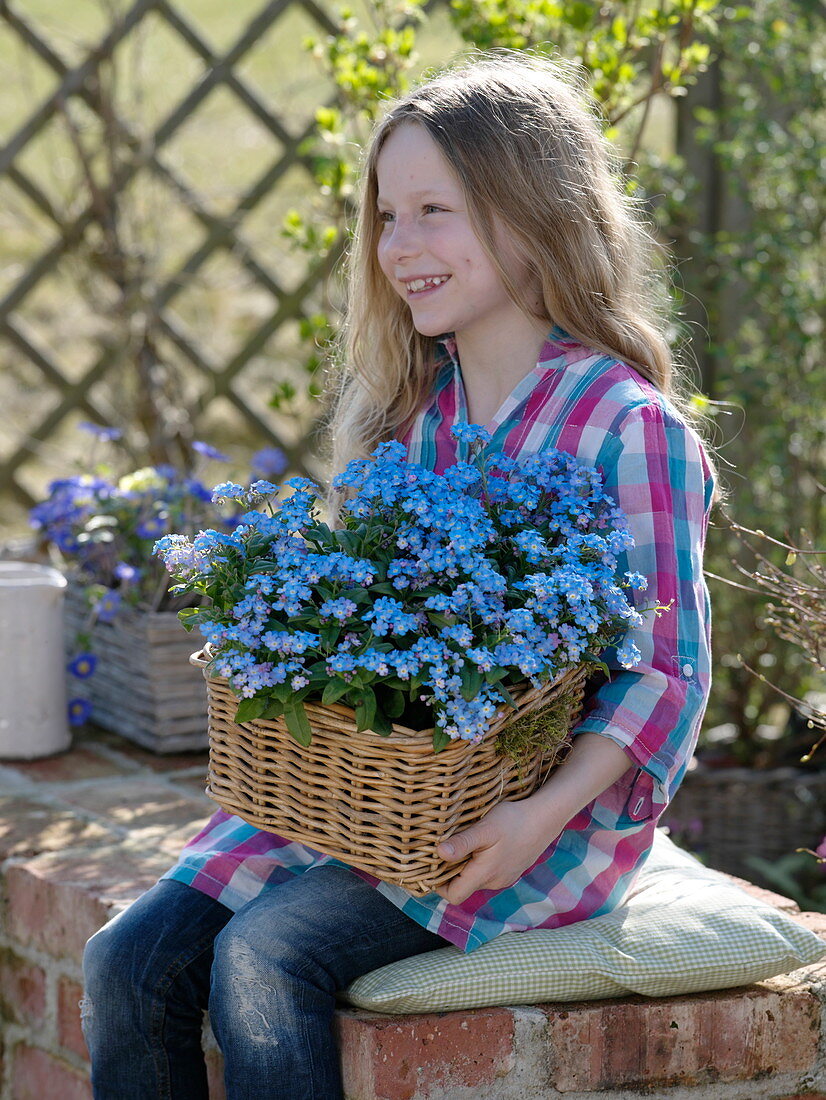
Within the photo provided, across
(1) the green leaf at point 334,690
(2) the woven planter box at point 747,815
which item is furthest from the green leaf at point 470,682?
(2) the woven planter box at point 747,815

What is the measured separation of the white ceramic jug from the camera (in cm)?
228

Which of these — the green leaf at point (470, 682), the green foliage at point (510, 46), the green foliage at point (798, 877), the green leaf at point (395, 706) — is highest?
the green foliage at point (510, 46)

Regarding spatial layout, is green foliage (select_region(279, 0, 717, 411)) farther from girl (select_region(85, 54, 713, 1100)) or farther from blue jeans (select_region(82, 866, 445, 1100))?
blue jeans (select_region(82, 866, 445, 1100))

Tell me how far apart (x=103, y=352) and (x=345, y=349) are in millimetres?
1946

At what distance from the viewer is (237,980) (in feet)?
4.27

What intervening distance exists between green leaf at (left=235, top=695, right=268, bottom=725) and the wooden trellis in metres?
2.29

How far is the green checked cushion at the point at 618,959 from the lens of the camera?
135cm

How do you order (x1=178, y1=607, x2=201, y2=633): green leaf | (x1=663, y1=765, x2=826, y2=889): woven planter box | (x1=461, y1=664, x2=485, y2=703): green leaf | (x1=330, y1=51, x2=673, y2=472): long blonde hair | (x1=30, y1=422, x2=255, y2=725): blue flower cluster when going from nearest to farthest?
1. (x1=461, y1=664, x2=485, y2=703): green leaf
2. (x1=178, y1=607, x2=201, y2=633): green leaf
3. (x1=330, y1=51, x2=673, y2=472): long blonde hair
4. (x1=30, y1=422, x2=255, y2=725): blue flower cluster
5. (x1=663, y1=765, x2=826, y2=889): woven planter box

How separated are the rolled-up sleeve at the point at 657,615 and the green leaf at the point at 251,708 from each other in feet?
1.16

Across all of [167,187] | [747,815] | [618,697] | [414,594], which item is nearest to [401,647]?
[414,594]

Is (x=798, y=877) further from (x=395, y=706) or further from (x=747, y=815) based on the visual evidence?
(x=395, y=706)

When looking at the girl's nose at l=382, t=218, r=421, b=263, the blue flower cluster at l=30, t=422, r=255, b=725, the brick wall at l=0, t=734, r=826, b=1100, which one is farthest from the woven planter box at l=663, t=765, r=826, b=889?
the girl's nose at l=382, t=218, r=421, b=263

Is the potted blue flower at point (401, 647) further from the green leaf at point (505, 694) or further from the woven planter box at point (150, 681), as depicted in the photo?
the woven planter box at point (150, 681)

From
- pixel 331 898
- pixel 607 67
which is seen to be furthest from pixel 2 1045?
pixel 607 67
